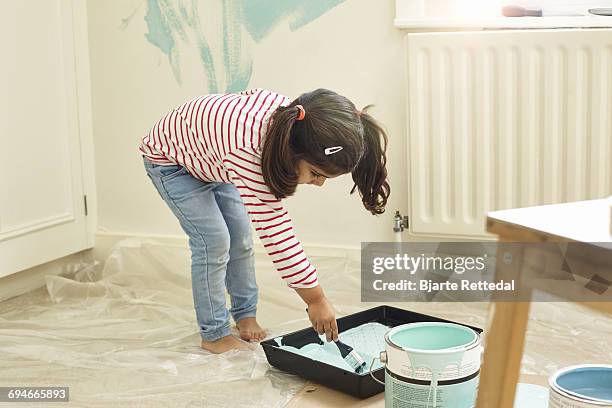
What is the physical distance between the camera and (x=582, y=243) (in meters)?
0.81

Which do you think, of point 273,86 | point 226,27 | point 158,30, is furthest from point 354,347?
point 158,30

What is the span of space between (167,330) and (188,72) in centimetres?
67

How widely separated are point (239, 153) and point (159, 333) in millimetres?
511

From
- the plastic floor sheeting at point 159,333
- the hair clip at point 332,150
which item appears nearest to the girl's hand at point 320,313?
the plastic floor sheeting at point 159,333

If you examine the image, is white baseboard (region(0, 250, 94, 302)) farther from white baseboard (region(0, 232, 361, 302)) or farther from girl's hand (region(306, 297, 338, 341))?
girl's hand (region(306, 297, 338, 341))

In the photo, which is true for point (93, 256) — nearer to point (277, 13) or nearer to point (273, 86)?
point (273, 86)

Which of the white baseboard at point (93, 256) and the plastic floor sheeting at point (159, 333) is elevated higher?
the white baseboard at point (93, 256)

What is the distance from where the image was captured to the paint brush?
1.43 meters

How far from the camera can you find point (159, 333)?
1.74 metres

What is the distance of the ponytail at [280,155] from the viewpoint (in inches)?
→ 53.0

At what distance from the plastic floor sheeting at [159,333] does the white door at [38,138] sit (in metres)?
0.11

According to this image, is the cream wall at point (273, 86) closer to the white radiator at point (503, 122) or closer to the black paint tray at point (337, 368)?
the white radiator at point (503, 122)

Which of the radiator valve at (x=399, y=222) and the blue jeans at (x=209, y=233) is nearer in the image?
the blue jeans at (x=209, y=233)

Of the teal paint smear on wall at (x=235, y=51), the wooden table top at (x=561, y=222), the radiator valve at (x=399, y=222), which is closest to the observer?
the wooden table top at (x=561, y=222)
